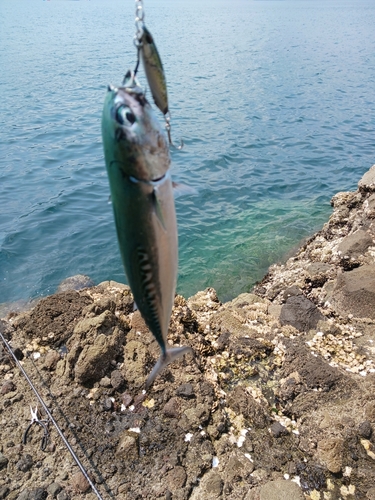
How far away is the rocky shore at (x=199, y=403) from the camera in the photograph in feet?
13.3

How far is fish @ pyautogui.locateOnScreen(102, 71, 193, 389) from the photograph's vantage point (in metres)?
1.79

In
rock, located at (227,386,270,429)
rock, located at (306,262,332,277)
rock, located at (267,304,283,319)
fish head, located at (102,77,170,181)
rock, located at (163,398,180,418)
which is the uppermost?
fish head, located at (102,77,170,181)

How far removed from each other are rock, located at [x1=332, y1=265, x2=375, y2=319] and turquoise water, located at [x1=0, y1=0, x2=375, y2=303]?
3.57 meters

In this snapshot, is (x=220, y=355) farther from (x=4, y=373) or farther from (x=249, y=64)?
(x=249, y=64)

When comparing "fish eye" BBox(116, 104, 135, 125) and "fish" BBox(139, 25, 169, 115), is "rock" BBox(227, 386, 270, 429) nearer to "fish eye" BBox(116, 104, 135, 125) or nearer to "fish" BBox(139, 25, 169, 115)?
"fish" BBox(139, 25, 169, 115)

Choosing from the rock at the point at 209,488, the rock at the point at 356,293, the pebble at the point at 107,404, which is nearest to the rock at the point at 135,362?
the pebble at the point at 107,404

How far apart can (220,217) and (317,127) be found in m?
11.2

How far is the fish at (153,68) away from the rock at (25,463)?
3724 millimetres

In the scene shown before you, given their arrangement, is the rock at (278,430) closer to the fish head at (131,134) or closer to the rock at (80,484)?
the rock at (80,484)

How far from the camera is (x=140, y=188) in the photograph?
1865mm

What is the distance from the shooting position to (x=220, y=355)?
559cm

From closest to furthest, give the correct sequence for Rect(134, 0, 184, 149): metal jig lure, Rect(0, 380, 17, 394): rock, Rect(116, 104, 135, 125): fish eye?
Rect(116, 104, 135, 125): fish eye
Rect(134, 0, 184, 149): metal jig lure
Rect(0, 380, 17, 394): rock

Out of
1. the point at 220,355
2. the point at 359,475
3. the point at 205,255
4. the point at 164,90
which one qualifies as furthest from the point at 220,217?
the point at 164,90

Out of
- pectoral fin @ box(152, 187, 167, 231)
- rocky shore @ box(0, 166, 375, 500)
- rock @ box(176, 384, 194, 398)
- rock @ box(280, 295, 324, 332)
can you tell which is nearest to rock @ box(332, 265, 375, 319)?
rocky shore @ box(0, 166, 375, 500)
